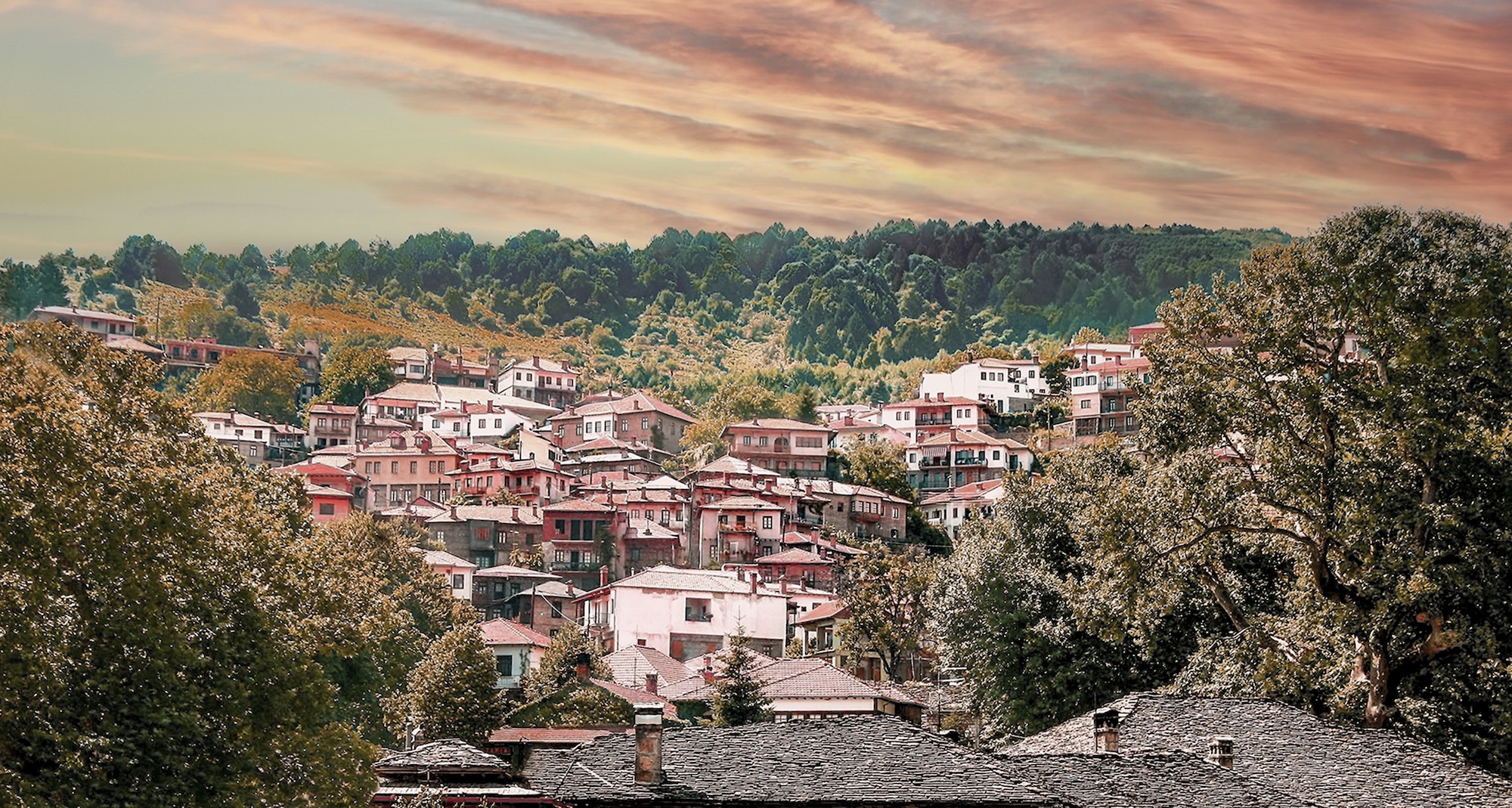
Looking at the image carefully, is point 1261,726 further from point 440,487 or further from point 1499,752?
point 440,487

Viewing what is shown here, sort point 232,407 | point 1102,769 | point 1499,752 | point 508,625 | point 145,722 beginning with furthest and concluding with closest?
point 232,407
point 508,625
point 1499,752
point 1102,769
point 145,722

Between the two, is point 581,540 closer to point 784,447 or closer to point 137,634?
point 784,447

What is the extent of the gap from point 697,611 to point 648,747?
7248cm

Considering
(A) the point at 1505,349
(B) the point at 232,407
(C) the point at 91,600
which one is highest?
(B) the point at 232,407

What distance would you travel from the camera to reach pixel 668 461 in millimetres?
163000

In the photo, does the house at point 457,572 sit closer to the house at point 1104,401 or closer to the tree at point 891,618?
the tree at point 891,618

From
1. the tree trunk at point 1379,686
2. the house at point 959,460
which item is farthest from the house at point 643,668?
the house at point 959,460

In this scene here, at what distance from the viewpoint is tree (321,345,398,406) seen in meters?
187

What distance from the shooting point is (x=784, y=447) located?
155 metres

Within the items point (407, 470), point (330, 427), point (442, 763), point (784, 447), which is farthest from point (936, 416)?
point (442, 763)

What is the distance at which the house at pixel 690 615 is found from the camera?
3944 inches

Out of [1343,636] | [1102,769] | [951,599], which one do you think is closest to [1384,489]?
[1343,636]

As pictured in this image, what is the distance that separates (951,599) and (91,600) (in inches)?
1512

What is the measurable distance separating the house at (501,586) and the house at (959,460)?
4638 cm
